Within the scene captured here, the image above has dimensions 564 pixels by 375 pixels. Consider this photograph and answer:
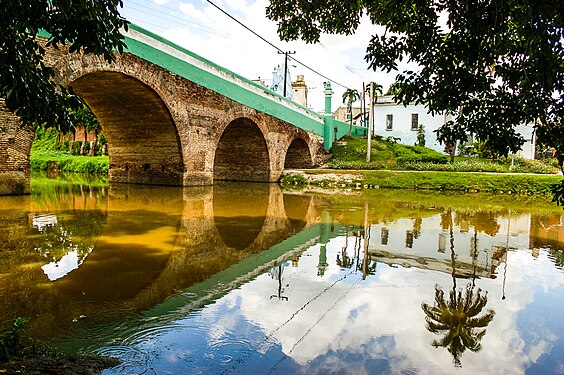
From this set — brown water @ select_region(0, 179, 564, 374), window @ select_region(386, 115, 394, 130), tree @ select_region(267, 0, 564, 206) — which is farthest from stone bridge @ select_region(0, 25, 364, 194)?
window @ select_region(386, 115, 394, 130)

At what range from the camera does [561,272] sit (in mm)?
4848

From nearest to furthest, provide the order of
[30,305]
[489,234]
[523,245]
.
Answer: [30,305], [523,245], [489,234]

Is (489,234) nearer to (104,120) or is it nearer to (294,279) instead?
(294,279)

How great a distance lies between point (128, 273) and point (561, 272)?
4.57 meters

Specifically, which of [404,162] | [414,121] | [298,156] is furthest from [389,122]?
[298,156]

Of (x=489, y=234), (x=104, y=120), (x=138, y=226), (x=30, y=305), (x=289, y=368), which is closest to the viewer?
(x=289, y=368)

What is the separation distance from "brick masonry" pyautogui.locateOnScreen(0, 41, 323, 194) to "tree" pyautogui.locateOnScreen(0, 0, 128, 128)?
699 cm

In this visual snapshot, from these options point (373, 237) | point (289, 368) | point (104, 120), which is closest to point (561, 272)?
point (373, 237)

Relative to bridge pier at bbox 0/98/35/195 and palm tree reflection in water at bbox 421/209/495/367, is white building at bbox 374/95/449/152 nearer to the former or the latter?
bridge pier at bbox 0/98/35/195

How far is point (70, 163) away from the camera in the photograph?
26078 mm

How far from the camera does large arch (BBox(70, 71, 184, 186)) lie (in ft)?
40.2

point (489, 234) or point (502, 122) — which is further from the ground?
point (502, 122)

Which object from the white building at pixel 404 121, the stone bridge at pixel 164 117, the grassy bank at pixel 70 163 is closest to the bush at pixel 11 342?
the stone bridge at pixel 164 117

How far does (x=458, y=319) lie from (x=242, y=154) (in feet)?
54.6
